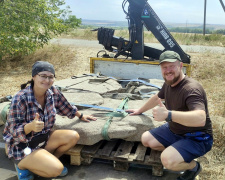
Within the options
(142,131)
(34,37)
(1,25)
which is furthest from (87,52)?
(142,131)

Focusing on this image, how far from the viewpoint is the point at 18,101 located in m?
2.74

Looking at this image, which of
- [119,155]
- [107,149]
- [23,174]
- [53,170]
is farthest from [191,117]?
[23,174]

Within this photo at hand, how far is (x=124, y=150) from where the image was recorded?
3.24 m

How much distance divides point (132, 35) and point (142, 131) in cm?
394

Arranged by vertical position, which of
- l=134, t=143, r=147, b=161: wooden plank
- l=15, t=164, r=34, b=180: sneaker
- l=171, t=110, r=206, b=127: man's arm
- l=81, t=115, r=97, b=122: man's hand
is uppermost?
l=171, t=110, r=206, b=127: man's arm

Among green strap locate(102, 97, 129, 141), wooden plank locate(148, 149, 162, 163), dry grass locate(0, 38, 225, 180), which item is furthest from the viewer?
dry grass locate(0, 38, 225, 180)

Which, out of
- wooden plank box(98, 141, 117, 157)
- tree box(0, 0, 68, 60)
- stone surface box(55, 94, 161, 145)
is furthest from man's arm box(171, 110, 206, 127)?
tree box(0, 0, 68, 60)

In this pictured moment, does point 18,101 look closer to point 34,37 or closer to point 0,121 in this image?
point 0,121

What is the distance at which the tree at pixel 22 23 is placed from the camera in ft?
26.9

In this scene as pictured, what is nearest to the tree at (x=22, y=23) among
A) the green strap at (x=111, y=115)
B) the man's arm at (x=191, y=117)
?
the green strap at (x=111, y=115)

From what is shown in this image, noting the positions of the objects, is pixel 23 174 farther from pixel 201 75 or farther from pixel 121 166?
pixel 201 75

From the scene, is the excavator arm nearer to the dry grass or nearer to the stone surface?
the dry grass

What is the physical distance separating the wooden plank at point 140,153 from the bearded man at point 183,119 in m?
0.32

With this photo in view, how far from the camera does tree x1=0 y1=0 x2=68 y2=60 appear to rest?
26.9 feet
